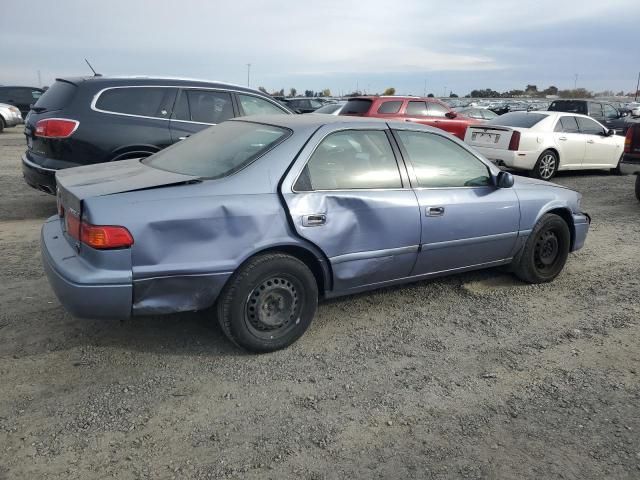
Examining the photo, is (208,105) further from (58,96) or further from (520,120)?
(520,120)

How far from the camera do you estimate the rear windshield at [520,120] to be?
36.0 feet

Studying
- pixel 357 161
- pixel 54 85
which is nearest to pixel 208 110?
pixel 54 85

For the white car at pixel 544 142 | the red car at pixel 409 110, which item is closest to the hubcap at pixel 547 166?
the white car at pixel 544 142

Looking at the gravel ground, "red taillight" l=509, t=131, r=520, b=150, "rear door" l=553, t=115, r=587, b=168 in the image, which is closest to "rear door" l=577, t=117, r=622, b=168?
"rear door" l=553, t=115, r=587, b=168

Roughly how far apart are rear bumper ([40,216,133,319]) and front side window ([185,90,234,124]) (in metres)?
4.08

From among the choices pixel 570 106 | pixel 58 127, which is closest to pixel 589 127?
pixel 570 106

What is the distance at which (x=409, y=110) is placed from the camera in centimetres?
1294

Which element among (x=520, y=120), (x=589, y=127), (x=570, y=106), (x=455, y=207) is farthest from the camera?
(x=570, y=106)

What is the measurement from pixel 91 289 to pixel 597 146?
38.2 feet

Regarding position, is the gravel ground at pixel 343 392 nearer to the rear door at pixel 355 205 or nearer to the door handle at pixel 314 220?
the rear door at pixel 355 205

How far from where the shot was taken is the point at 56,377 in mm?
3193

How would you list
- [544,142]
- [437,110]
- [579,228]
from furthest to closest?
[437,110]
[544,142]
[579,228]

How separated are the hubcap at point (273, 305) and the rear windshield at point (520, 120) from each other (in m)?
8.81

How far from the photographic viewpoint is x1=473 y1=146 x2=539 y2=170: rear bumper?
34.2 feet
